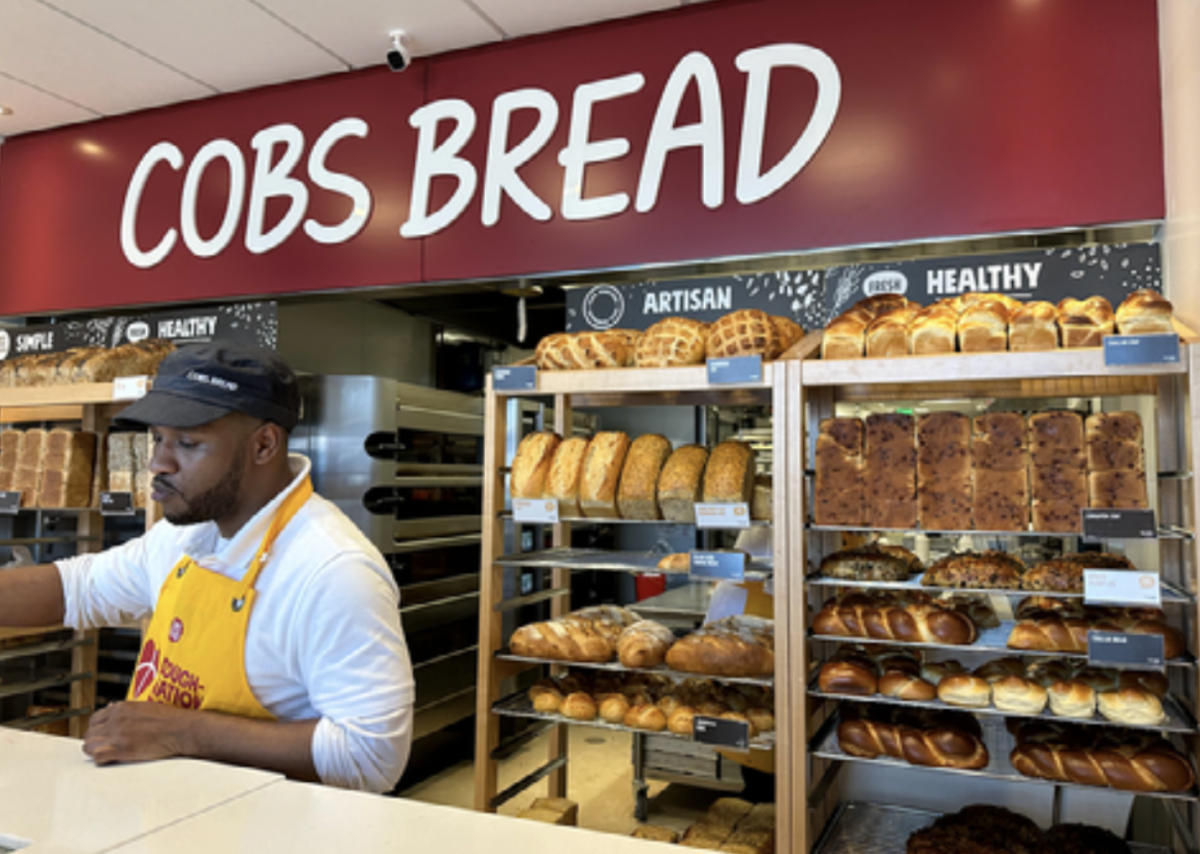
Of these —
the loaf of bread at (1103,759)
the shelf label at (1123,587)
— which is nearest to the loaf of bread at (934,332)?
the shelf label at (1123,587)

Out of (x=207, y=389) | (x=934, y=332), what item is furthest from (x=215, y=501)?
(x=934, y=332)

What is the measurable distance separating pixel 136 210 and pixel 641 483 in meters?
2.84

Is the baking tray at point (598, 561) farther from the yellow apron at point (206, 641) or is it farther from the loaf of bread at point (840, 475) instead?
the yellow apron at point (206, 641)

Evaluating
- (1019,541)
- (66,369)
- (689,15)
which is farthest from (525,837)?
(1019,541)

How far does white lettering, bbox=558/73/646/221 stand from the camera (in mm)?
3051

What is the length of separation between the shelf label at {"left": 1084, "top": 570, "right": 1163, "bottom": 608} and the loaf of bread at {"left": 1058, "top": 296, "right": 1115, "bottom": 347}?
0.55m

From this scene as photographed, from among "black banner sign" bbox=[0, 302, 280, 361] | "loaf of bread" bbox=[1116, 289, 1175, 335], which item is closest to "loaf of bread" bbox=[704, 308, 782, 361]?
"loaf of bread" bbox=[1116, 289, 1175, 335]

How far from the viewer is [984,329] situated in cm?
217

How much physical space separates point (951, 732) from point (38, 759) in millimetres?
2039

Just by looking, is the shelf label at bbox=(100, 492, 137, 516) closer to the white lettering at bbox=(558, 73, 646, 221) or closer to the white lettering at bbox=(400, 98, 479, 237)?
the white lettering at bbox=(400, 98, 479, 237)

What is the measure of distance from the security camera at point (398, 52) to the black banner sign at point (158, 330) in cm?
107

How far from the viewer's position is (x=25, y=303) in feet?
13.8

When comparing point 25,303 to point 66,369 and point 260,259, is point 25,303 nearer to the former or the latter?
point 66,369

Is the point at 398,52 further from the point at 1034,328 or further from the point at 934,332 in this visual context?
the point at 1034,328
